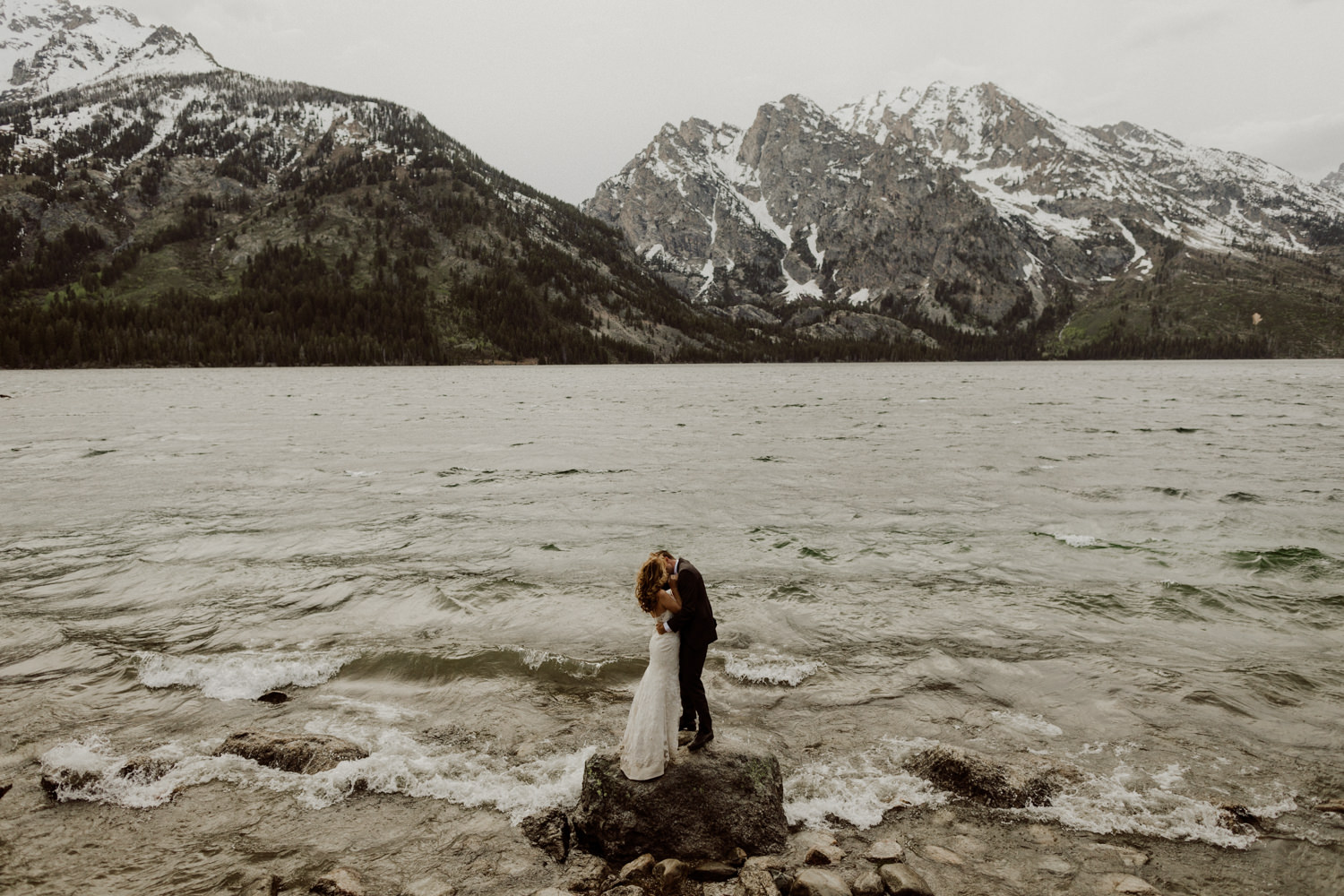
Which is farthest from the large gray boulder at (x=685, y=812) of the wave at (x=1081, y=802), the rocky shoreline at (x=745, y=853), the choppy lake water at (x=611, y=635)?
the choppy lake water at (x=611, y=635)

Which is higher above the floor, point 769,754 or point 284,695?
point 769,754

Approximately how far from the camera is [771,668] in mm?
13047

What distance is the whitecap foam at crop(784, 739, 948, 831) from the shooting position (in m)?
8.40

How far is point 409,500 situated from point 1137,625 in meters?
24.5

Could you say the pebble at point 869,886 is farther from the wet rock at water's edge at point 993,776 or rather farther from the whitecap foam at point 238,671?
the whitecap foam at point 238,671

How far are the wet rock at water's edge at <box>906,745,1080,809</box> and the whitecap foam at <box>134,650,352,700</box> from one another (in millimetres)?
10296

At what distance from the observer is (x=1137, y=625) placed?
49.2 ft

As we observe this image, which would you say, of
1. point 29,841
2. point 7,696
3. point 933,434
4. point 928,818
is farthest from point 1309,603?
point 933,434

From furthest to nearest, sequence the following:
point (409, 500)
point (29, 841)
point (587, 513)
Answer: point (409, 500) → point (587, 513) → point (29, 841)

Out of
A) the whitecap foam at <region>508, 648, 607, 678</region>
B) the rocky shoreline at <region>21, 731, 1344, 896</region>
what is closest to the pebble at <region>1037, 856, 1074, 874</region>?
the rocky shoreline at <region>21, 731, 1344, 896</region>

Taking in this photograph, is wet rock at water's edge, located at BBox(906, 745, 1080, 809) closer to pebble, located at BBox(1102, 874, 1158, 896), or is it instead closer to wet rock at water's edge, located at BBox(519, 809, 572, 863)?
pebble, located at BBox(1102, 874, 1158, 896)

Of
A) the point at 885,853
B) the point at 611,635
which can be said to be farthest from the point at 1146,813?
the point at 611,635

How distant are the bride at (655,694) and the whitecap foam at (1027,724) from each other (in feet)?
19.3

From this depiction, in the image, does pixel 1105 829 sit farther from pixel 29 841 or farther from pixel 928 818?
pixel 29 841
